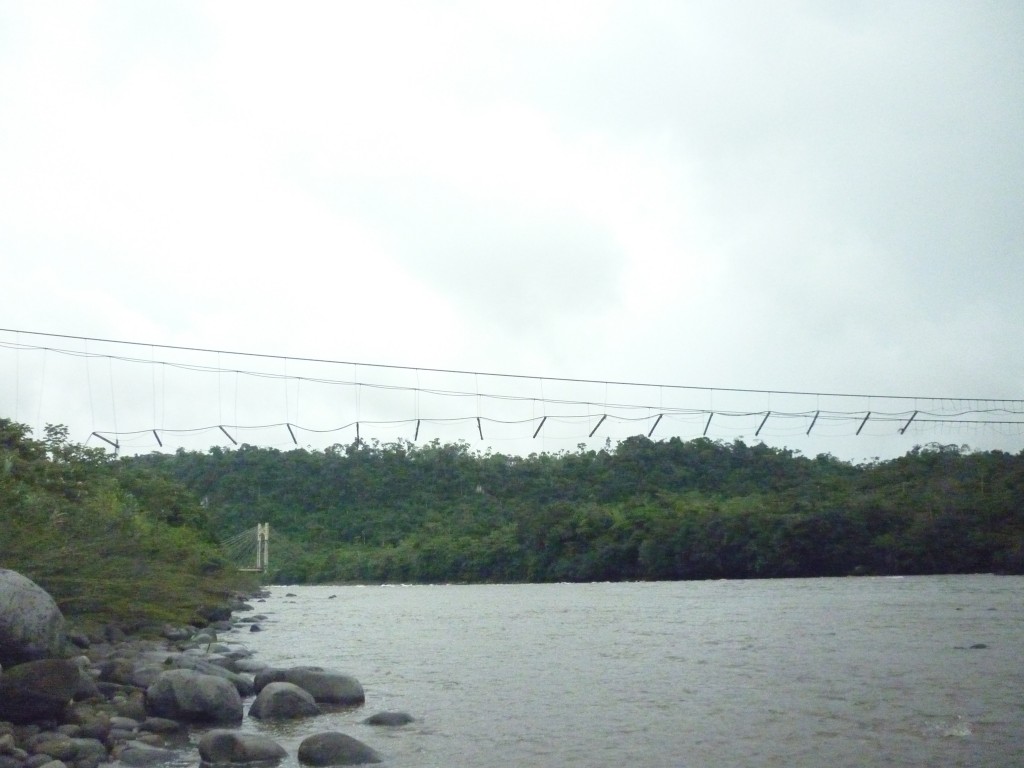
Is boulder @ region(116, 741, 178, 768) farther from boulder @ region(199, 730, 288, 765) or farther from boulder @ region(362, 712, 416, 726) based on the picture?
boulder @ region(362, 712, 416, 726)

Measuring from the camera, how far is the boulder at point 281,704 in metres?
11.9

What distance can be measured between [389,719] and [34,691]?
3.81m

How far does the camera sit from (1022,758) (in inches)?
373

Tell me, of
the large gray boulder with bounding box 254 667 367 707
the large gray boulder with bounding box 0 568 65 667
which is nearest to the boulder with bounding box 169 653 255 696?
the large gray boulder with bounding box 254 667 367 707

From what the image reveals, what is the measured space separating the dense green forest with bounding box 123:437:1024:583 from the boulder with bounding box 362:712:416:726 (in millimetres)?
48796

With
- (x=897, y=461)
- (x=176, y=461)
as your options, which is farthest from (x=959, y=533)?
(x=176, y=461)

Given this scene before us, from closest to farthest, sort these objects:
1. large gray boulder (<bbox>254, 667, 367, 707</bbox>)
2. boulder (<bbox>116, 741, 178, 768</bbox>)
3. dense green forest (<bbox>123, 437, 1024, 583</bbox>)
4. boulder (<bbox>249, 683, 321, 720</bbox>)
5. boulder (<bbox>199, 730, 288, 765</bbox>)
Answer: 1. boulder (<bbox>116, 741, 178, 768</bbox>)
2. boulder (<bbox>199, 730, 288, 765</bbox>)
3. boulder (<bbox>249, 683, 321, 720</bbox>)
4. large gray boulder (<bbox>254, 667, 367, 707</bbox>)
5. dense green forest (<bbox>123, 437, 1024, 583</bbox>)

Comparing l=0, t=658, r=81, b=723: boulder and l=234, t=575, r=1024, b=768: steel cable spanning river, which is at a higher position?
l=0, t=658, r=81, b=723: boulder

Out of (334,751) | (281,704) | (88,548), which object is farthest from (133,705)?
(88,548)

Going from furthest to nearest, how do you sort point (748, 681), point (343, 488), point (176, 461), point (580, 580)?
point (580, 580) < point (343, 488) < point (176, 461) < point (748, 681)

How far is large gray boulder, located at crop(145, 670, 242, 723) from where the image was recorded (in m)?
11.4

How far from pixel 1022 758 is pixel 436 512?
70941mm

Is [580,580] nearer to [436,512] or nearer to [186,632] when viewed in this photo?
[436,512]

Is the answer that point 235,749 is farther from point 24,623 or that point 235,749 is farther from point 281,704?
point 24,623
